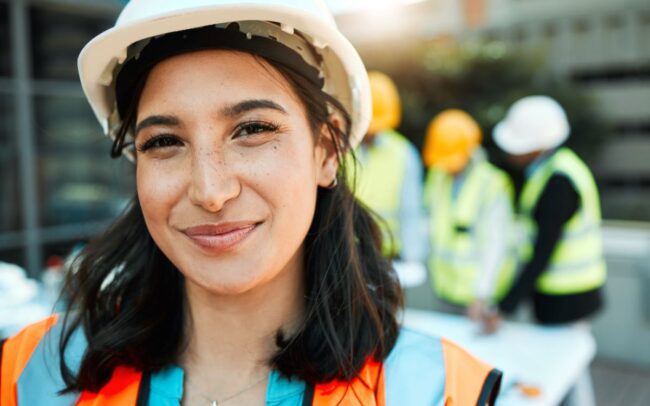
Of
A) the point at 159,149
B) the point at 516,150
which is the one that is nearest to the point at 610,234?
the point at 516,150

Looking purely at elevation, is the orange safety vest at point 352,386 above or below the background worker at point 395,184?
above

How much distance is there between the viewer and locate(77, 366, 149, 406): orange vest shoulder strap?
1224mm

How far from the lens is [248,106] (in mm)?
1093

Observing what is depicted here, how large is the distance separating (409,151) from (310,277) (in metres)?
2.91

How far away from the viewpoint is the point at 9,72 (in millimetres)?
5609

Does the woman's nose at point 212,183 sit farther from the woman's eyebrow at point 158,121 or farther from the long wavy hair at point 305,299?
the long wavy hair at point 305,299

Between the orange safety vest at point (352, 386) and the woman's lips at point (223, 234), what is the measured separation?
0.35 m

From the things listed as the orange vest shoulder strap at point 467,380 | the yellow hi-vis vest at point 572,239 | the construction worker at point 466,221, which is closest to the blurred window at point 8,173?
the construction worker at point 466,221

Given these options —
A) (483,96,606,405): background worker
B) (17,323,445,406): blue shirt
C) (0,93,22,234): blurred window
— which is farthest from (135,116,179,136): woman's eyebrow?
(0,93,22,234): blurred window

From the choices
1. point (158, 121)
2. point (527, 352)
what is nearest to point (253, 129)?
point (158, 121)

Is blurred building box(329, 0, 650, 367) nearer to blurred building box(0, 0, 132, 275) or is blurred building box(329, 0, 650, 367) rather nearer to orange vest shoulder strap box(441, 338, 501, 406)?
blurred building box(0, 0, 132, 275)

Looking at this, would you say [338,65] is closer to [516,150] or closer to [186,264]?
[186,264]

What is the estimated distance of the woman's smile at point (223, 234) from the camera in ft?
3.59

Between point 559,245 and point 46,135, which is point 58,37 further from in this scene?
point 559,245
